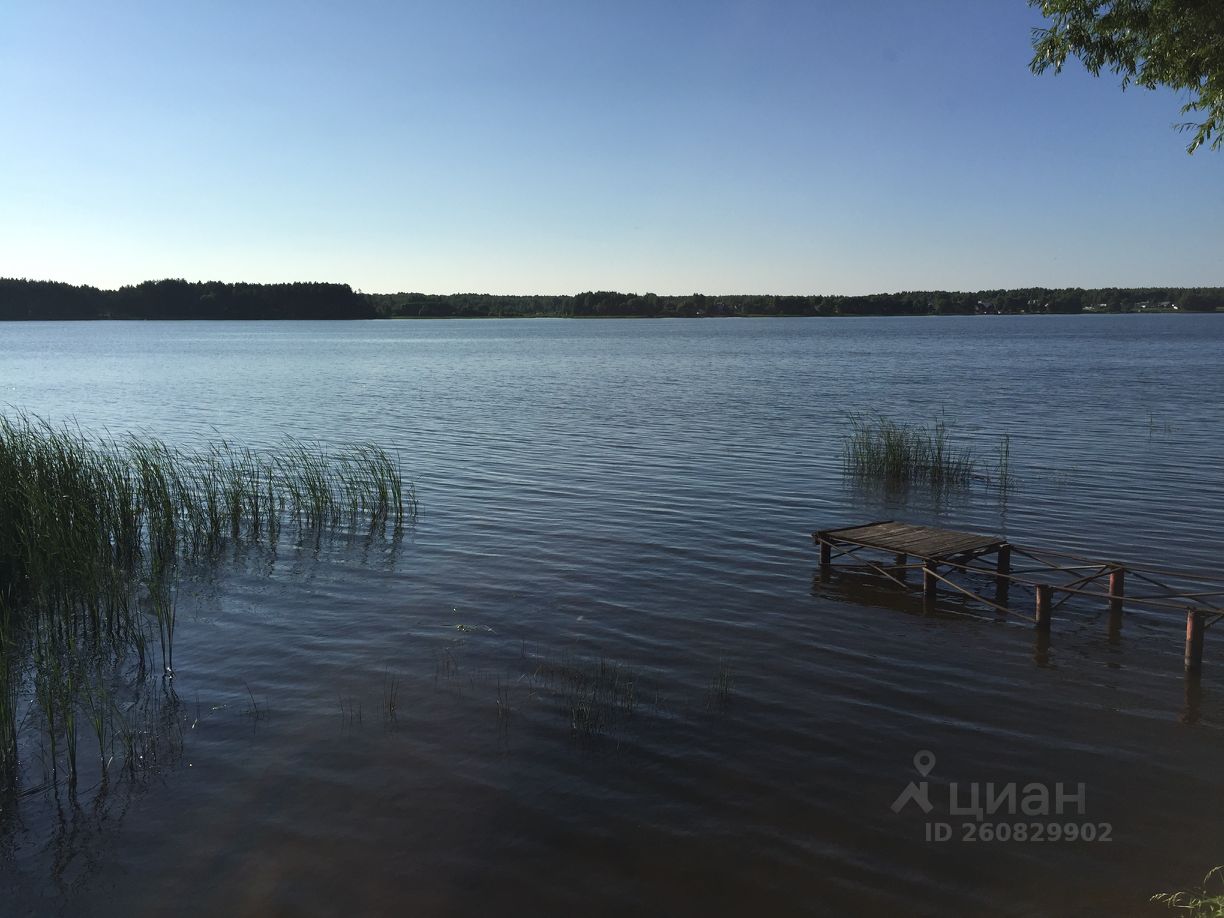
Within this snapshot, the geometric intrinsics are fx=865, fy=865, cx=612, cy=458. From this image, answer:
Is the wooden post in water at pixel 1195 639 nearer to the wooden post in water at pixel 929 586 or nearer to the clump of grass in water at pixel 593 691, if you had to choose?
the wooden post in water at pixel 929 586

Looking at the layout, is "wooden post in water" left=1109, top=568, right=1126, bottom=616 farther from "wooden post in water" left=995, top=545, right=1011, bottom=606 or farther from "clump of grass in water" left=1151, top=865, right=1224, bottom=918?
"clump of grass in water" left=1151, top=865, right=1224, bottom=918

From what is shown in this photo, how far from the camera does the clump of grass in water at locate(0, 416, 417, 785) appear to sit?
26.4 feet

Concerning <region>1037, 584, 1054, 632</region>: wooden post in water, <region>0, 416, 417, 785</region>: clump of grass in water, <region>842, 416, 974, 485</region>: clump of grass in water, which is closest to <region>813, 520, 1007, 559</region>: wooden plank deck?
<region>1037, 584, 1054, 632</region>: wooden post in water

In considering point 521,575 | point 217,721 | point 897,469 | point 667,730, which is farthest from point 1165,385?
point 217,721

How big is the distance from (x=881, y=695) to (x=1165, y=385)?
37747 mm

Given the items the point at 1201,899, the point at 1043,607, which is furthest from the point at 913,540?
the point at 1201,899

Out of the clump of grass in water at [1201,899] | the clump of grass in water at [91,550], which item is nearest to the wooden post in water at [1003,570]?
the clump of grass in water at [1201,899]

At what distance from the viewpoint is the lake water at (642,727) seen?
5.71 m

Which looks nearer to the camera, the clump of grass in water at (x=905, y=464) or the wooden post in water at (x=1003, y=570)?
the wooden post in water at (x=1003, y=570)

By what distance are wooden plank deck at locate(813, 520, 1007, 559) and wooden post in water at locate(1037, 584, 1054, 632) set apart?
1.49 meters

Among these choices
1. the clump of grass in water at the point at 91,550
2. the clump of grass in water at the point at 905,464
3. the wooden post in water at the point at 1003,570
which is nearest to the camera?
the clump of grass in water at the point at 91,550

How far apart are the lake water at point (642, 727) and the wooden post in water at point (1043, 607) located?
0.92ft

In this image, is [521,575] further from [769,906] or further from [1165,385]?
[1165,385]

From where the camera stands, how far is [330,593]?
11570 millimetres
